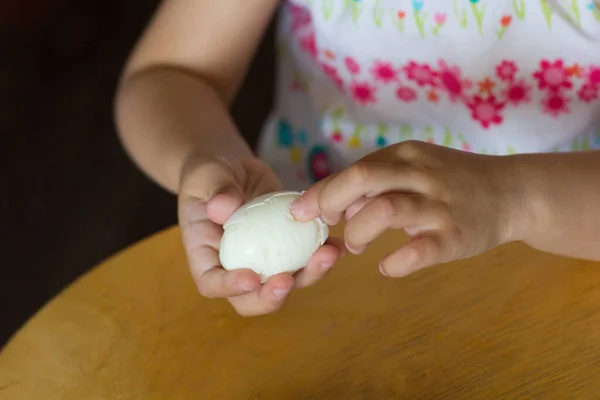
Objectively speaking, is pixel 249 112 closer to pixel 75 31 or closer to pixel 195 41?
pixel 75 31

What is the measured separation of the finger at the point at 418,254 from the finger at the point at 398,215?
0.01m

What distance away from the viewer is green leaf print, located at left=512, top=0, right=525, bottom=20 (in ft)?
2.26

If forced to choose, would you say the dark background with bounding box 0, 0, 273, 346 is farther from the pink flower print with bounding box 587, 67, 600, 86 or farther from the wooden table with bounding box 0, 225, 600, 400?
the pink flower print with bounding box 587, 67, 600, 86

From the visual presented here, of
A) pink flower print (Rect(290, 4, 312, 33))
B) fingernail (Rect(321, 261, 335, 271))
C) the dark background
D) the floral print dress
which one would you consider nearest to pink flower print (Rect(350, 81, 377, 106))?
the floral print dress

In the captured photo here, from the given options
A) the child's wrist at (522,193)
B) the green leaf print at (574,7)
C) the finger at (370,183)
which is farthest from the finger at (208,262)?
the green leaf print at (574,7)

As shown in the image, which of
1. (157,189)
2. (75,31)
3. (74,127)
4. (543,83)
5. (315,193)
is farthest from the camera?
(75,31)

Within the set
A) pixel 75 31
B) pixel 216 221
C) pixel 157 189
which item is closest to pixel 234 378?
pixel 216 221

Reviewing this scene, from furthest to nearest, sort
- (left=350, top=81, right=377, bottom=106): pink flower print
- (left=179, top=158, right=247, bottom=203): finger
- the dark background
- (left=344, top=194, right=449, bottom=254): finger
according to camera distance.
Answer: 1. the dark background
2. (left=350, top=81, right=377, bottom=106): pink flower print
3. (left=179, top=158, right=247, bottom=203): finger
4. (left=344, top=194, right=449, bottom=254): finger

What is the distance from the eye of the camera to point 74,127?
159 centimetres

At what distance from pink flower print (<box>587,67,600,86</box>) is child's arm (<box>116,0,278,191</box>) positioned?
364 mm

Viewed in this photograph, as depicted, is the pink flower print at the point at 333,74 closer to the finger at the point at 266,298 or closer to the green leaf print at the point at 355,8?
the green leaf print at the point at 355,8

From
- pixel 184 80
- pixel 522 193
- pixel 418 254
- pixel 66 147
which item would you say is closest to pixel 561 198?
pixel 522 193

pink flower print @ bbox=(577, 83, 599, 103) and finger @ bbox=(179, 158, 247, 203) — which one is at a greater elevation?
pink flower print @ bbox=(577, 83, 599, 103)

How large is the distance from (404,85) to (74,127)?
106 centimetres
